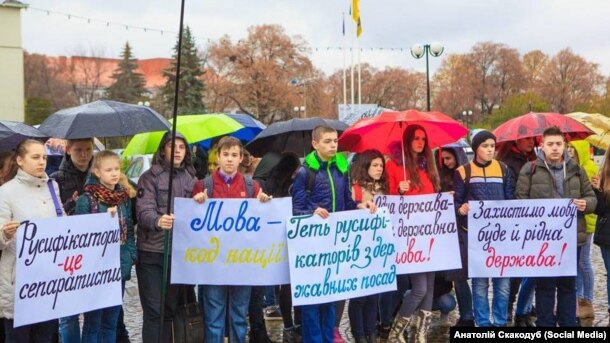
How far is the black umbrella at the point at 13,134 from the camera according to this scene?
19.5ft

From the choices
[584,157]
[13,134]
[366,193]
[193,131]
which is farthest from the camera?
[193,131]

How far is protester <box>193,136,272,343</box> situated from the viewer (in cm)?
573

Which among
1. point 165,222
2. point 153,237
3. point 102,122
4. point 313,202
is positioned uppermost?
point 102,122

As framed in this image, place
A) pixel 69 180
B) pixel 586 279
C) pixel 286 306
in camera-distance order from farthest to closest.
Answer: pixel 586 279
pixel 286 306
pixel 69 180

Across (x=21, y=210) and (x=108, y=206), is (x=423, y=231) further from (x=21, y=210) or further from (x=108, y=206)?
(x=21, y=210)

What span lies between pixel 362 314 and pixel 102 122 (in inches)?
106

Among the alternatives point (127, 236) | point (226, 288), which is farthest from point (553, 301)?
point (127, 236)

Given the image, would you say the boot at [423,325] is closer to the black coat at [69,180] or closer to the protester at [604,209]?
the protester at [604,209]

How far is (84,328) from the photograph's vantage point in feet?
18.0

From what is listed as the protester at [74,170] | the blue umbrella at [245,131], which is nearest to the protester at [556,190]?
the protester at [74,170]

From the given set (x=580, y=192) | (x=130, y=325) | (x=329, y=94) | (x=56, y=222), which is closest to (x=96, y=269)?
(x=56, y=222)

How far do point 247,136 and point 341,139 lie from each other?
259cm

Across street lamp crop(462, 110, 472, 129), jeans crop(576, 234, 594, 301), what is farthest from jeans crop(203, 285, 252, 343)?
street lamp crop(462, 110, 472, 129)

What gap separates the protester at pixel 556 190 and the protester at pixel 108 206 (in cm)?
337
